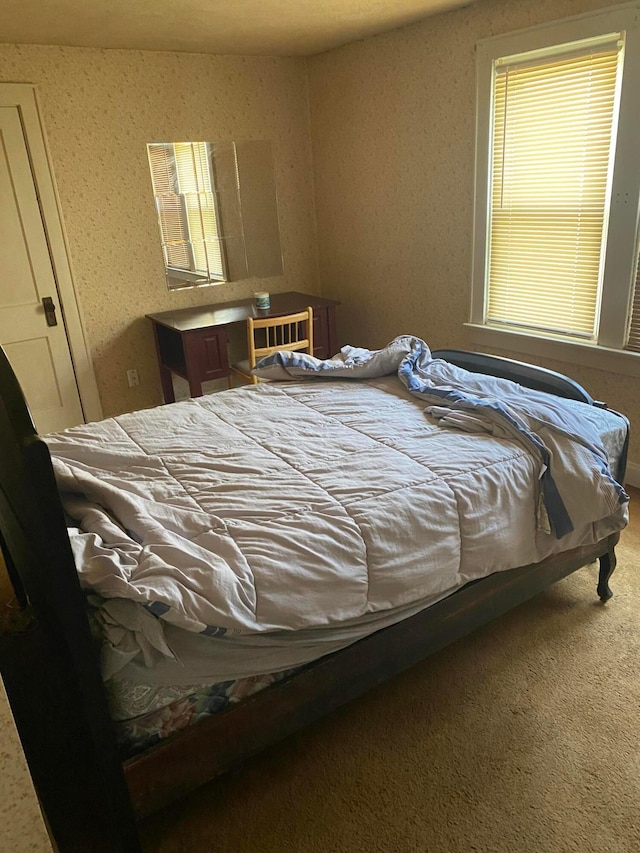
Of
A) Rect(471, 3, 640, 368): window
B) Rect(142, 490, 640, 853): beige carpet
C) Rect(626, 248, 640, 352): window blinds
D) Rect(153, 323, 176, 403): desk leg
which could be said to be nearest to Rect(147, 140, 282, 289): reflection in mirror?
Rect(153, 323, 176, 403): desk leg

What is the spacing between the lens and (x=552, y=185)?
9.68 ft

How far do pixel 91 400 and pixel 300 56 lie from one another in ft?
8.82

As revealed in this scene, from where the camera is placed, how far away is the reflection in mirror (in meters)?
3.88

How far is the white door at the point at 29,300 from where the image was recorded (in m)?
3.36

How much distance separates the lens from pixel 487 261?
336 centimetres

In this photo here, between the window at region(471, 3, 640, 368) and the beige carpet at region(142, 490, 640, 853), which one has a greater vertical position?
the window at region(471, 3, 640, 368)

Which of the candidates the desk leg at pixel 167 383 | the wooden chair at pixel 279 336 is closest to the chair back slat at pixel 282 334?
the wooden chair at pixel 279 336

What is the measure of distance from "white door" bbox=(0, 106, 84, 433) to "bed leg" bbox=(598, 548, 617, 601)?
314 centimetres

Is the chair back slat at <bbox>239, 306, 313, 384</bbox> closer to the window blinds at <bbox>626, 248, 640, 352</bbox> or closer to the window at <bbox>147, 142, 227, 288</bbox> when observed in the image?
the window at <bbox>147, 142, 227, 288</bbox>

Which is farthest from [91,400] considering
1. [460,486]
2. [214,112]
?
[460,486]

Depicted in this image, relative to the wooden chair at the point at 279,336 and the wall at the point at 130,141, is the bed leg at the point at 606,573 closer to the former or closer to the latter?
the wooden chair at the point at 279,336

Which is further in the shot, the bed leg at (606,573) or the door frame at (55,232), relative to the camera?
the door frame at (55,232)

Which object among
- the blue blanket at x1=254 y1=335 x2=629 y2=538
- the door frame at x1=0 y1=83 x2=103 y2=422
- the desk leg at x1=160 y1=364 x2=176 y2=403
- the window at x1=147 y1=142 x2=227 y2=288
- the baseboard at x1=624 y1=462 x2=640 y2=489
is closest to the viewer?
the blue blanket at x1=254 y1=335 x2=629 y2=538

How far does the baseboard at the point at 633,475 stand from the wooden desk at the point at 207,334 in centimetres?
196
